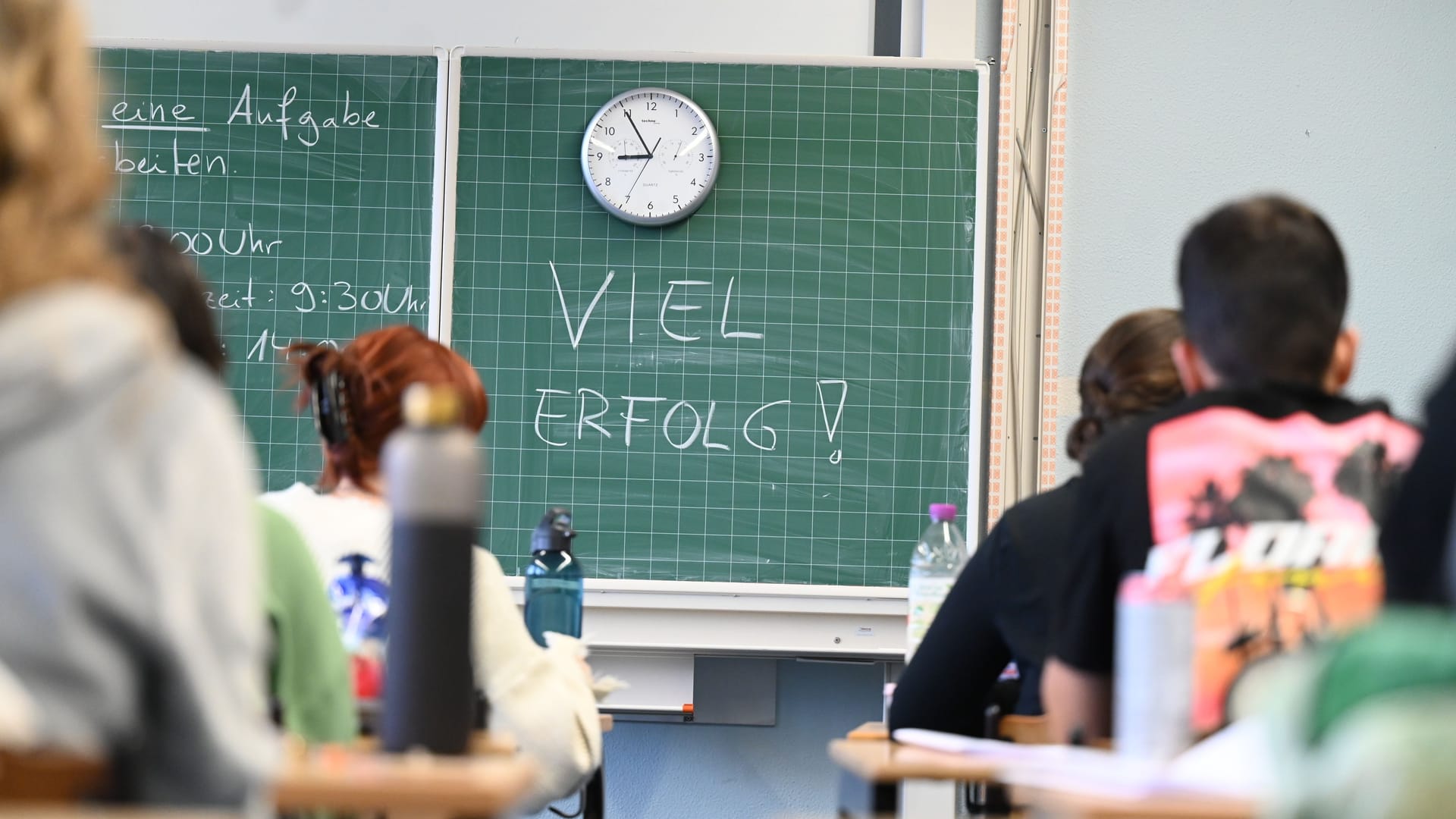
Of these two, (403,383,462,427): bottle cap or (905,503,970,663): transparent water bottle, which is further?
(905,503,970,663): transparent water bottle

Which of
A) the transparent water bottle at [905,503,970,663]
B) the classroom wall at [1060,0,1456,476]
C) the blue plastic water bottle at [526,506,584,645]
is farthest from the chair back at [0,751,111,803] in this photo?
the classroom wall at [1060,0,1456,476]

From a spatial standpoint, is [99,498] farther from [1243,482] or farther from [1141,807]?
[1243,482]

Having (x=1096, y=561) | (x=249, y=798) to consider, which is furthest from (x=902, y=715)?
(x=249, y=798)

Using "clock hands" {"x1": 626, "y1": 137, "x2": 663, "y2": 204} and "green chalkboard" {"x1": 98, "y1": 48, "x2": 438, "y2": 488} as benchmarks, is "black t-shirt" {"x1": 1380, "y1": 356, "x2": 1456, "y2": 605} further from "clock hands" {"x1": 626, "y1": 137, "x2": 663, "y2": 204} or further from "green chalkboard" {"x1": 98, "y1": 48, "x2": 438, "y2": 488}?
"green chalkboard" {"x1": 98, "y1": 48, "x2": 438, "y2": 488}

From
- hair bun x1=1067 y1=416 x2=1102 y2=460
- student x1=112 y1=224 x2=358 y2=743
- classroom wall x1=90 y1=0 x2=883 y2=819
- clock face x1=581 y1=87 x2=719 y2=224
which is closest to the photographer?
student x1=112 y1=224 x2=358 y2=743

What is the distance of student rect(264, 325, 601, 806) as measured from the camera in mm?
2143

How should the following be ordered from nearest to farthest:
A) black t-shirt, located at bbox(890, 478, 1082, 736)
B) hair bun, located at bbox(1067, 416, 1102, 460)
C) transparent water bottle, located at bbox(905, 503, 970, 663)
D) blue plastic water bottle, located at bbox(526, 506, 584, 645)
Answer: black t-shirt, located at bbox(890, 478, 1082, 736), hair bun, located at bbox(1067, 416, 1102, 460), transparent water bottle, located at bbox(905, 503, 970, 663), blue plastic water bottle, located at bbox(526, 506, 584, 645)

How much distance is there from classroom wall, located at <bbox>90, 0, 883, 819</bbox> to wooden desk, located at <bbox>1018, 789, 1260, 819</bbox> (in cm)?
277

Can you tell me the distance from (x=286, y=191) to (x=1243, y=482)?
114 inches

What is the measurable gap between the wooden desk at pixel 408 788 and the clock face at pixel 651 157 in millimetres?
2792

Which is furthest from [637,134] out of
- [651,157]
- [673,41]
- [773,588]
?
[773,588]

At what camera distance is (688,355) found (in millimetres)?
3791

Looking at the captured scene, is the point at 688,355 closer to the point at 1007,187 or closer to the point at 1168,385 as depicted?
the point at 1007,187

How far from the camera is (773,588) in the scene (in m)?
3.69
